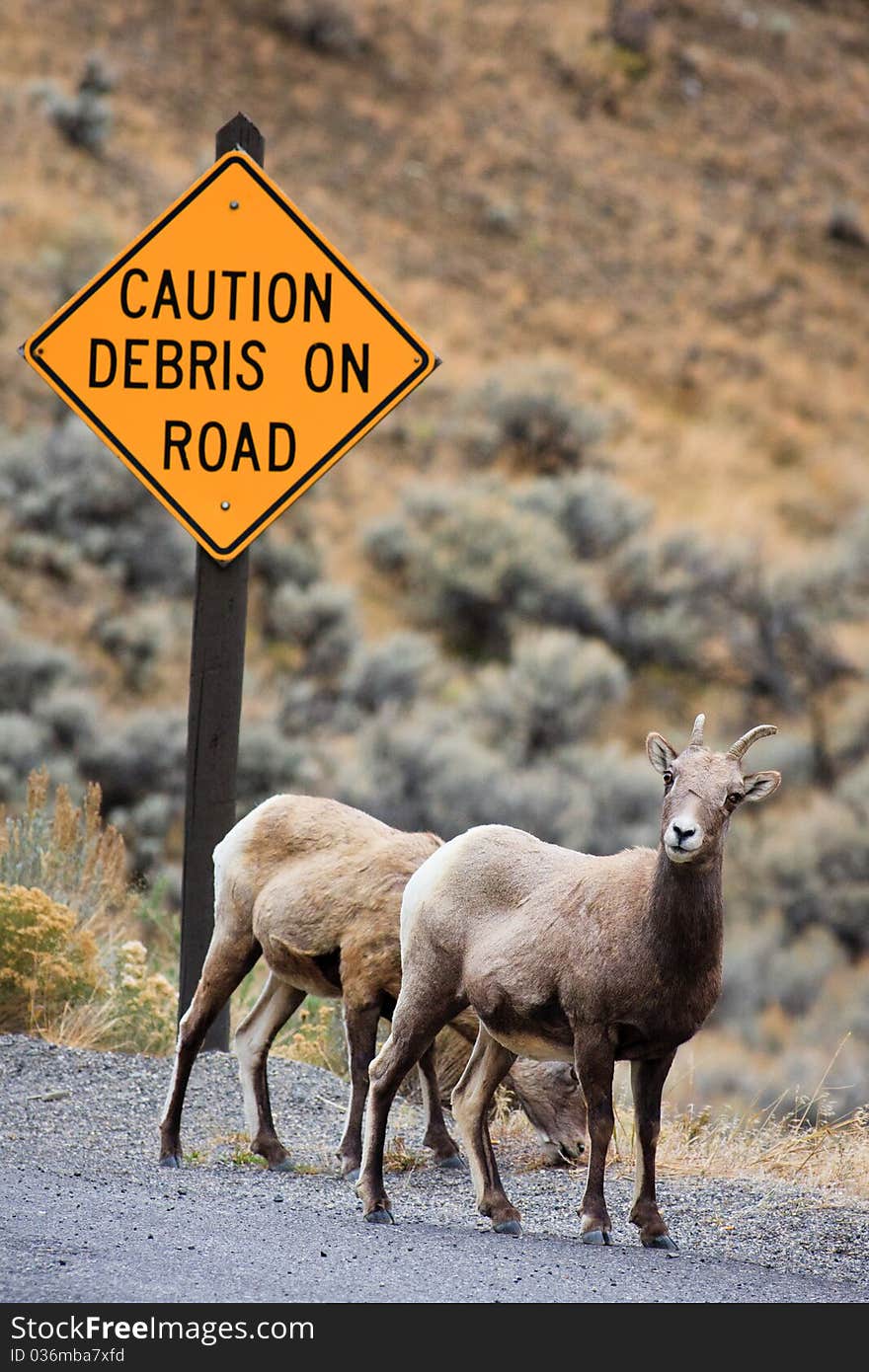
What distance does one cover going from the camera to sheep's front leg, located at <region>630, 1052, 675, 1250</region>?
5.51 meters

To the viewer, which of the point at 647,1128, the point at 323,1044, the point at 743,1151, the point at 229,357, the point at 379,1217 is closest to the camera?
the point at 647,1128

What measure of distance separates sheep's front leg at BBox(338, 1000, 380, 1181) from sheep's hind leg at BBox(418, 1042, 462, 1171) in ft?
0.92

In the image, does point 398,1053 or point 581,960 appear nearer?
point 581,960

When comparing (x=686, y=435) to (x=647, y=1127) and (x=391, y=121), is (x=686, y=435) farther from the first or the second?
(x=647, y=1127)

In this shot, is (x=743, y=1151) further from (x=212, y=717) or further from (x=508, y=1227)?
(x=212, y=717)

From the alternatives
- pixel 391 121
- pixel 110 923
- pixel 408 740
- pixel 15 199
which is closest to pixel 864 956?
pixel 408 740

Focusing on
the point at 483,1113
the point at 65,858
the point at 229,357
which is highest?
the point at 229,357

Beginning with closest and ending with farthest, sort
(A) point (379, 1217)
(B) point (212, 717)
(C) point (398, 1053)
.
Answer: (A) point (379, 1217) < (C) point (398, 1053) < (B) point (212, 717)

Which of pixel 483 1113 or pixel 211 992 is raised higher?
pixel 211 992

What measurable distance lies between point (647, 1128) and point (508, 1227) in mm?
570

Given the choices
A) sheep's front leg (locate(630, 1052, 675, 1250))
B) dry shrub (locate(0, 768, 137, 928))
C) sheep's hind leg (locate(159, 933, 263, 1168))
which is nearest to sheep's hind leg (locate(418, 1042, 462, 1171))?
sheep's hind leg (locate(159, 933, 263, 1168))

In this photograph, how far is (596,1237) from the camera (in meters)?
5.37

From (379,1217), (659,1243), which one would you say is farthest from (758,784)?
(379,1217)

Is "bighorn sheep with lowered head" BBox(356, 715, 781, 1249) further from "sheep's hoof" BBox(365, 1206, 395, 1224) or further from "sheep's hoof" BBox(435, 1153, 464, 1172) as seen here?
"sheep's hoof" BBox(435, 1153, 464, 1172)
